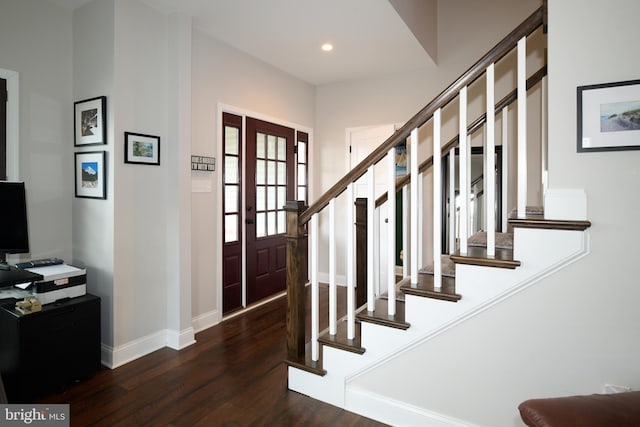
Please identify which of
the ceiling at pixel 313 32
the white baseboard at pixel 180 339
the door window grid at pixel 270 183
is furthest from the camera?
the door window grid at pixel 270 183

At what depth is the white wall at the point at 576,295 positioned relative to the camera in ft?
5.27

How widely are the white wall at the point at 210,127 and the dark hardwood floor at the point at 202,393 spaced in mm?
583

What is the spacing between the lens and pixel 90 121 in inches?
111

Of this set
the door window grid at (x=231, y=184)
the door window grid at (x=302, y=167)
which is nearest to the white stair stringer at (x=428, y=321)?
the door window grid at (x=231, y=184)

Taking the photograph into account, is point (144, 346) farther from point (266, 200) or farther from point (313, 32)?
point (313, 32)

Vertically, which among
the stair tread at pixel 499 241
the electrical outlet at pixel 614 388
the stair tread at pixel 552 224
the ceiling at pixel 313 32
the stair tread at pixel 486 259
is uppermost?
the ceiling at pixel 313 32

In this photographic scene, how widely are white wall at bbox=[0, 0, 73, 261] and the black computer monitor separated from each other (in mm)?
422

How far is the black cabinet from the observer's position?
2.22 m

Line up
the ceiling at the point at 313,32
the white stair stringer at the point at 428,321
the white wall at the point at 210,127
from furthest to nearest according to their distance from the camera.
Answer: the white wall at the point at 210,127, the ceiling at the point at 313,32, the white stair stringer at the point at 428,321

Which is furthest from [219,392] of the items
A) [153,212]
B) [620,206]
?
[620,206]

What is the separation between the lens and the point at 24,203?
2.37 m

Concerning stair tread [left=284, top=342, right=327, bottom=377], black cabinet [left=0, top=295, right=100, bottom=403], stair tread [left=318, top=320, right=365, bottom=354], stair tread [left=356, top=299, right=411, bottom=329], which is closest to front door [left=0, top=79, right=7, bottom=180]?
black cabinet [left=0, top=295, right=100, bottom=403]

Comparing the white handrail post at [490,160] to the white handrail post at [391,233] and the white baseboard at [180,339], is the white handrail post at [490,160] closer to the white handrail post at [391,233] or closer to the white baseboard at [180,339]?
the white handrail post at [391,233]

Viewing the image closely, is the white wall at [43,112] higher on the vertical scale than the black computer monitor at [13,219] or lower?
higher
